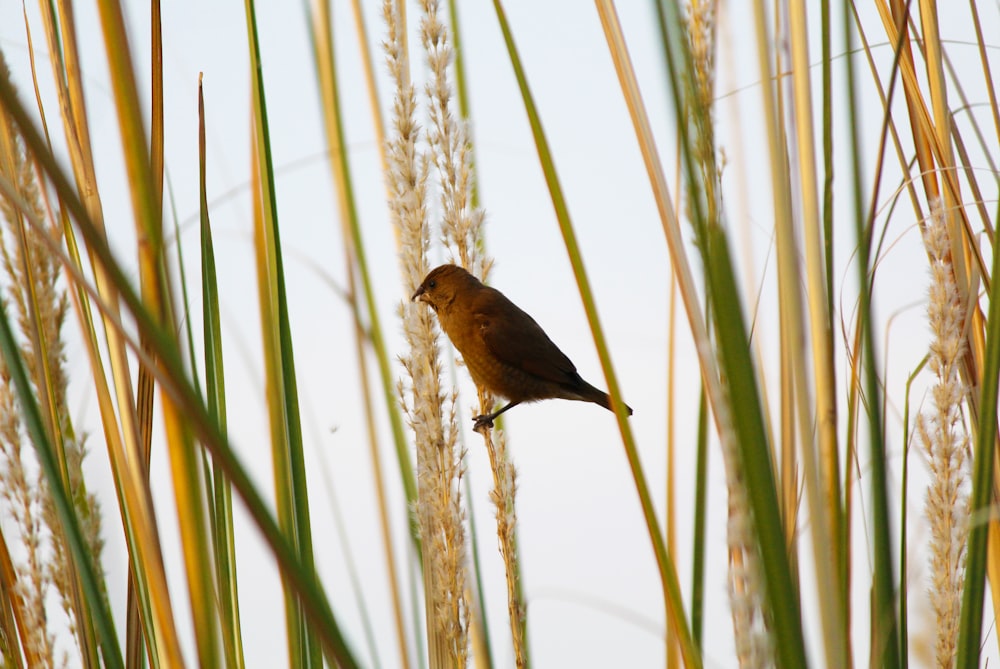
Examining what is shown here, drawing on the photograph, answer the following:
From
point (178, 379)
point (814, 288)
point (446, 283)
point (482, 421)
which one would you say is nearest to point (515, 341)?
point (446, 283)

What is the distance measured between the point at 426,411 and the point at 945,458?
67 centimetres

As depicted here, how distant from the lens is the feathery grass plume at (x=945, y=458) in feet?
3.63

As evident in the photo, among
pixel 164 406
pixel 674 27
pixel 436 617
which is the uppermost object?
pixel 674 27

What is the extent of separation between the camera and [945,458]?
3.77 ft

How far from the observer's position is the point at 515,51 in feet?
3.51

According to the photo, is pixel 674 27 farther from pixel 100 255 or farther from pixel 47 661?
pixel 47 661

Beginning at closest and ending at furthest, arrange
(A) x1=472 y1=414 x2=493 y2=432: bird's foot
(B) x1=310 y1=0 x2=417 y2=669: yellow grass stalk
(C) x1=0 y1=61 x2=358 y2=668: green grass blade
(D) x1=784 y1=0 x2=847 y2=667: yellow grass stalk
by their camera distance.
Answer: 1. (C) x1=0 y1=61 x2=358 y2=668: green grass blade
2. (D) x1=784 y1=0 x2=847 y2=667: yellow grass stalk
3. (B) x1=310 y1=0 x2=417 y2=669: yellow grass stalk
4. (A) x1=472 y1=414 x2=493 y2=432: bird's foot

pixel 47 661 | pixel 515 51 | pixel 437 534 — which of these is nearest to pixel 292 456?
pixel 437 534

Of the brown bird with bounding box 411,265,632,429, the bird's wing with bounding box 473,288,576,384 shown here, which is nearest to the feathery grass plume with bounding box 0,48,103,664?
the brown bird with bounding box 411,265,632,429

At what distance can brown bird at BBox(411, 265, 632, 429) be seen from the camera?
2.98 m

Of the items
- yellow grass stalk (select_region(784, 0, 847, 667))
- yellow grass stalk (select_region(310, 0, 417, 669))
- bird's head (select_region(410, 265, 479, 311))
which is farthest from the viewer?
bird's head (select_region(410, 265, 479, 311))

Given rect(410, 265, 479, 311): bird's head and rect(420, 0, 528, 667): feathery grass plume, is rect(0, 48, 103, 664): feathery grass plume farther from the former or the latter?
rect(410, 265, 479, 311): bird's head

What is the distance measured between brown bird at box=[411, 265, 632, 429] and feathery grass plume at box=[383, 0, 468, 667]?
1.54 m

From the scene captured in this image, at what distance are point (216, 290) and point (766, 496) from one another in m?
0.80
